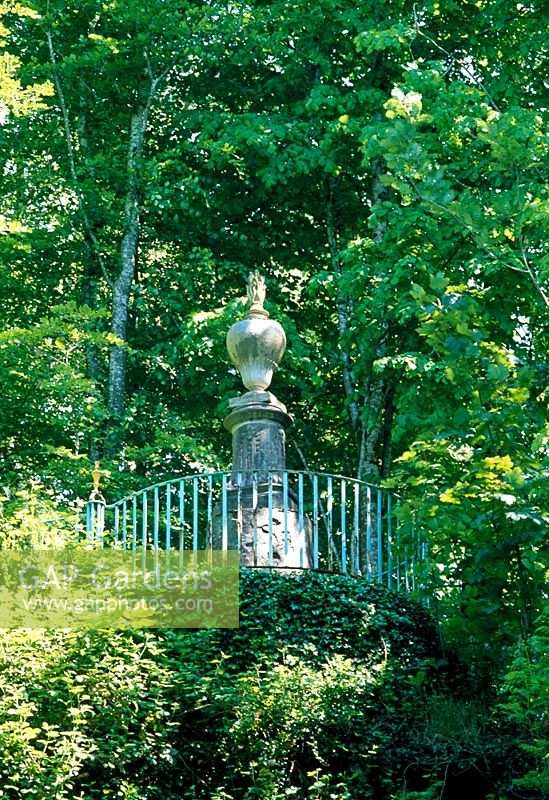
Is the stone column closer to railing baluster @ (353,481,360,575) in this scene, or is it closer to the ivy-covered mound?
railing baluster @ (353,481,360,575)

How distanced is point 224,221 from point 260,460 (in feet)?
22.3

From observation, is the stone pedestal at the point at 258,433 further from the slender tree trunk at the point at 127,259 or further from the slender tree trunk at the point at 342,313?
the slender tree trunk at the point at 127,259

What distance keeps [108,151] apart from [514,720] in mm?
11439

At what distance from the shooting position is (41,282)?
63.0 ft

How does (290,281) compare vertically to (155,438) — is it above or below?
above

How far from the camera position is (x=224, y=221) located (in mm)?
19312

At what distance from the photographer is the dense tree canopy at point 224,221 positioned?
15305 millimetres

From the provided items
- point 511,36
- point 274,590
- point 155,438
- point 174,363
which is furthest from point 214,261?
point 274,590

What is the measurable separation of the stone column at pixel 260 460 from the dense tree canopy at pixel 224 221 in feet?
3.96

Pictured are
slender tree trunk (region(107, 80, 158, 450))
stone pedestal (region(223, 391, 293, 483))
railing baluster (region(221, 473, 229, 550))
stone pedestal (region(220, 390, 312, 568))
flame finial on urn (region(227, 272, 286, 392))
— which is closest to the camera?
railing baluster (region(221, 473, 229, 550))

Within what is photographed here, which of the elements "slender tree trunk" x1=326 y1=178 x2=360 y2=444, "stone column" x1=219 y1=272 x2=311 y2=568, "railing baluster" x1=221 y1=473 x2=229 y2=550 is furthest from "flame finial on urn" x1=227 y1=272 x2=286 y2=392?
"slender tree trunk" x1=326 y1=178 x2=360 y2=444

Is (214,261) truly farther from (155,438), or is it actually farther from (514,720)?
(514,720)

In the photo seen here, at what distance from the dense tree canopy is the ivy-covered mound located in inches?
111

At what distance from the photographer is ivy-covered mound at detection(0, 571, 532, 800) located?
9.40 meters
